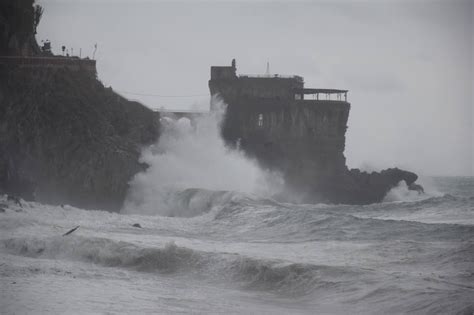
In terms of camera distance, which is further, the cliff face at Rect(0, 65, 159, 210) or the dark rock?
the cliff face at Rect(0, 65, 159, 210)

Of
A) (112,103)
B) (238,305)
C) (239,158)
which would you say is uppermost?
(112,103)

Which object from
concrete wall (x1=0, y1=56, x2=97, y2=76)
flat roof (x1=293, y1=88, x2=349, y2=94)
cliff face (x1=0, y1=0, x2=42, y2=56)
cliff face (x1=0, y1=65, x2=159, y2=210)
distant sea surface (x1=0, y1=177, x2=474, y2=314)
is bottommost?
distant sea surface (x1=0, y1=177, x2=474, y2=314)

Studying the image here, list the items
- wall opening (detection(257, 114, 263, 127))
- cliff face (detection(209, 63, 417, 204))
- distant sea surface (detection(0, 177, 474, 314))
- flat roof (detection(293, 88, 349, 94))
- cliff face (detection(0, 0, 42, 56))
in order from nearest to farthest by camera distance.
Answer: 1. distant sea surface (detection(0, 177, 474, 314))
2. cliff face (detection(0, 0, 42, 56))
3. cliff face (detection(209, 63, 417, 204))
4. wall opening (detection(257, 114, 263, 127))
5. flat roof (detection(293, 88, 349, 94))

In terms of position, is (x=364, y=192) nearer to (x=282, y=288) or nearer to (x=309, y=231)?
(x=309, y=231)

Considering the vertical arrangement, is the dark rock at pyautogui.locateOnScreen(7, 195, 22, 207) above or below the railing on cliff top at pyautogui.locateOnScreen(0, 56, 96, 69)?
below

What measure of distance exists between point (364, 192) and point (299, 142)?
197 inches

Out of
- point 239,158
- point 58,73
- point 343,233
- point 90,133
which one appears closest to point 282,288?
point 343,233

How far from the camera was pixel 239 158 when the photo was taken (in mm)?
41250

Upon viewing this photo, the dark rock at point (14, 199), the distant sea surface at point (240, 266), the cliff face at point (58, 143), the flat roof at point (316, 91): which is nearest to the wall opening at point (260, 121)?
the flat roof at point (316, 91)

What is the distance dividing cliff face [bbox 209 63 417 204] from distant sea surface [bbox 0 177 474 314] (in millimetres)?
18184

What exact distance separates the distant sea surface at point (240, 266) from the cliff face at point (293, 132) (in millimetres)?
18184

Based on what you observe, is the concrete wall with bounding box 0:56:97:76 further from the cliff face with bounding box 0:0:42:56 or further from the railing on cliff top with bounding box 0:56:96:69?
the cliff face with bounding box 0:0:42:56

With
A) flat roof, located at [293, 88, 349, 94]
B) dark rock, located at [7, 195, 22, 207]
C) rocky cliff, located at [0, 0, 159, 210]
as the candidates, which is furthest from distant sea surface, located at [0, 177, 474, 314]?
flat roof, located at [293, 88, 349, 94]

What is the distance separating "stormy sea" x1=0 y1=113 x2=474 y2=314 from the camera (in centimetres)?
1227
